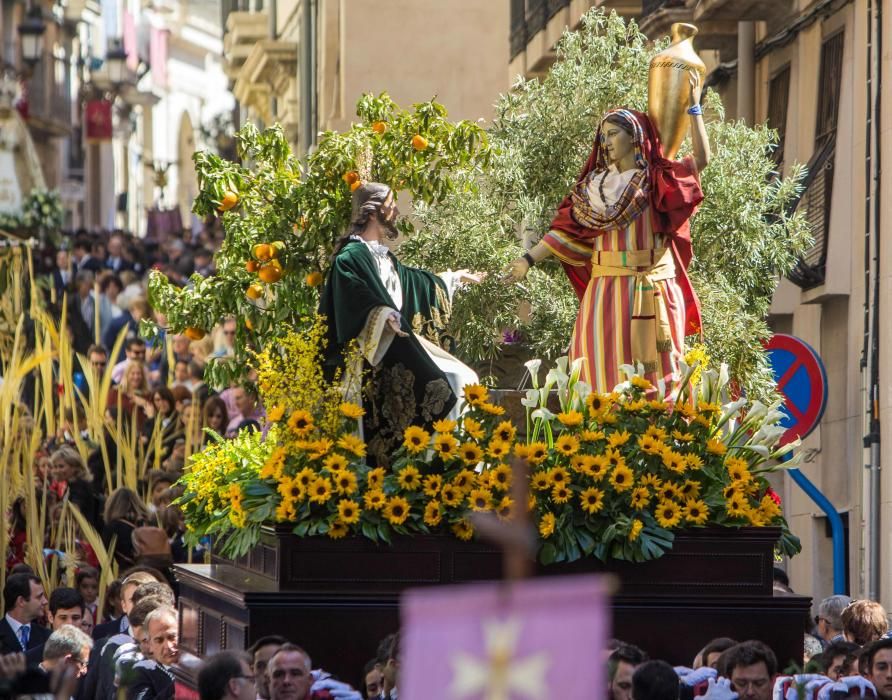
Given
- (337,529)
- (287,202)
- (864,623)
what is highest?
(287,202)

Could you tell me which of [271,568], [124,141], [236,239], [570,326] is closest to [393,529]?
[271,568]

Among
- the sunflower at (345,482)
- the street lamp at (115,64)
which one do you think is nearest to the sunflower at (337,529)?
the sunflower at (345,482)

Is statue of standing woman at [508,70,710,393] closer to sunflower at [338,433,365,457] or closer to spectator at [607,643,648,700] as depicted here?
sunflower at [338,433,365,457]

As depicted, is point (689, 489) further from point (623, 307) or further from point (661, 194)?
point (661, 194)

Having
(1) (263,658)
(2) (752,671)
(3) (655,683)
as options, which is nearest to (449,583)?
(1) (263,658)

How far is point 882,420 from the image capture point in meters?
16.0

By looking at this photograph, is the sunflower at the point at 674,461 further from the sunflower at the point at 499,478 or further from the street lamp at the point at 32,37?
the street lamp at the point at 32,37

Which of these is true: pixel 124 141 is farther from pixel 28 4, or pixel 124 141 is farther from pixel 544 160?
pixel 544 160

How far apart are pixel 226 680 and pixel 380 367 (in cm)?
332

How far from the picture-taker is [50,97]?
3118 inches

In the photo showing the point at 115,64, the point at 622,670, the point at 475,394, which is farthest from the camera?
the point at 115,64

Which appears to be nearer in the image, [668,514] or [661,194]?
[668,514]

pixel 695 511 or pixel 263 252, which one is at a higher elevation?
pixel 263 252

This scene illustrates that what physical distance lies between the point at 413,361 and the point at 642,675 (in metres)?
3.27
